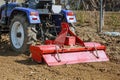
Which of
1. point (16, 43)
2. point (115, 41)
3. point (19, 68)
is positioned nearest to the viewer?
point (19, 68)

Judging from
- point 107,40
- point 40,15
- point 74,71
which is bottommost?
point 107,40

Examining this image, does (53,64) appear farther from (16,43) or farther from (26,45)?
(16,43)

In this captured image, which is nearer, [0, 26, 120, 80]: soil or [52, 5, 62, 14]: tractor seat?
[0, 26, 120, 80]: soil

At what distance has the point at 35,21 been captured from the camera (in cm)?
901

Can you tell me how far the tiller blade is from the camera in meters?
7.95

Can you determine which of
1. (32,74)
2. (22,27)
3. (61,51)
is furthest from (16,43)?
(32,74)

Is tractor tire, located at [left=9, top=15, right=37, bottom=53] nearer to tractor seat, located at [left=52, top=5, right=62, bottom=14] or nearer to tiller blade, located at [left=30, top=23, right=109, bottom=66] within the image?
tiller blade, located at [left=30, top=23, right=109, bottom=66]

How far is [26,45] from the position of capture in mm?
9180

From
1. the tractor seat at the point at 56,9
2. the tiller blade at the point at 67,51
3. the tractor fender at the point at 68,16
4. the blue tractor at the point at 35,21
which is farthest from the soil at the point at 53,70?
the tractor seat at the point at 56,9

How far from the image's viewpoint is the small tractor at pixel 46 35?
26.5 ft

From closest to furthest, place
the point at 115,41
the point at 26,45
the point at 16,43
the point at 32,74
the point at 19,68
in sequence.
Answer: the point at 32,74, the point at 19,68, the point at 26,45, the point at 16,43, the point at 115,41

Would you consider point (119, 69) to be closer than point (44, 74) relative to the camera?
No

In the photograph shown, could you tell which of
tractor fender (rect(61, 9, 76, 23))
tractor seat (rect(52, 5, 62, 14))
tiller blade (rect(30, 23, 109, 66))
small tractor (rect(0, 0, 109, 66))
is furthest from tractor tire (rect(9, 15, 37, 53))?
tractor fender (rect(61, 9, 76, 23))

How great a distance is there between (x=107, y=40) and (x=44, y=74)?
4.99 m
